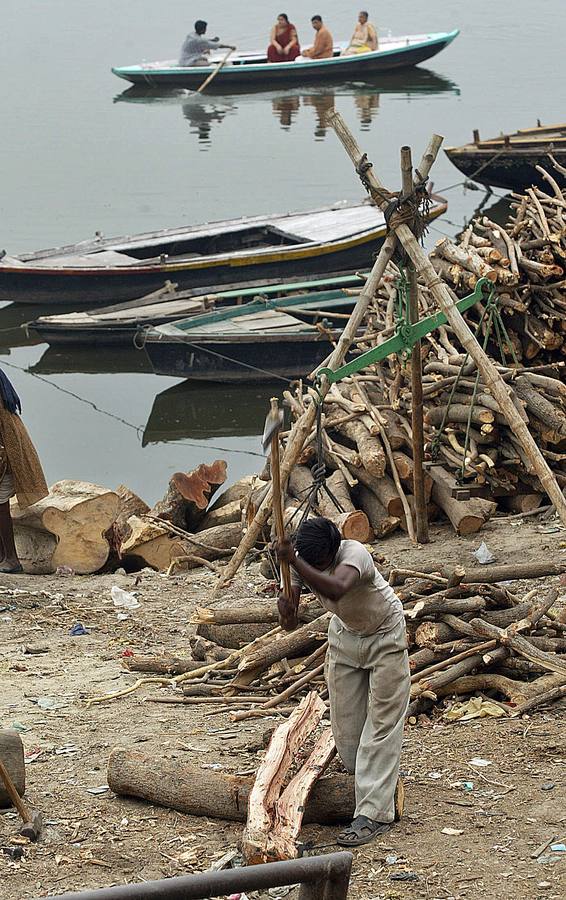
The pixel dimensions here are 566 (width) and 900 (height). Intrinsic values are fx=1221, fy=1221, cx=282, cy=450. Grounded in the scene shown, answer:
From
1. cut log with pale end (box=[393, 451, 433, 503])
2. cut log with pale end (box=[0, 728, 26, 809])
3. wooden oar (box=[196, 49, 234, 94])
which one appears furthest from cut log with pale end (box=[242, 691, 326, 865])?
wooden oar (box=[196, 49, 234, 94])

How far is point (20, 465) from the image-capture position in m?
8.80

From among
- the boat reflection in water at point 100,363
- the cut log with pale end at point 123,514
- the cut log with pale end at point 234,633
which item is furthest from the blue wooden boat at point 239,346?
the cut log with pale end at point 234,633

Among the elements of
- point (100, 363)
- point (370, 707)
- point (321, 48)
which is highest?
point (321, 48)

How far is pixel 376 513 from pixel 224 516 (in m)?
1.71

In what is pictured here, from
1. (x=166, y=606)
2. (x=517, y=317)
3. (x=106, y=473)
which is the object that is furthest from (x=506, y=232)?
(x=106, y=473)

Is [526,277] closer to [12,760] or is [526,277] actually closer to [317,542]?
[317,542]

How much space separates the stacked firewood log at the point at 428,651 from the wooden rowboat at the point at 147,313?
10193 mm

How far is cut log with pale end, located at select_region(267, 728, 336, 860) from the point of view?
14.9 feet

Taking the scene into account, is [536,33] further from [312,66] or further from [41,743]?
[41,743]

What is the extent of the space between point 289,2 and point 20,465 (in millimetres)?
50399

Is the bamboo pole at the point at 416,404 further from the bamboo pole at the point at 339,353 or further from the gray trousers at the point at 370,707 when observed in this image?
the gray trousers at the point at 370,707

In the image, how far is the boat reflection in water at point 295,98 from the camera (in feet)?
111

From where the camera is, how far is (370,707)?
5027 mm

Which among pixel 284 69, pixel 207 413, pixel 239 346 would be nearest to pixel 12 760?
pixel 239 346
